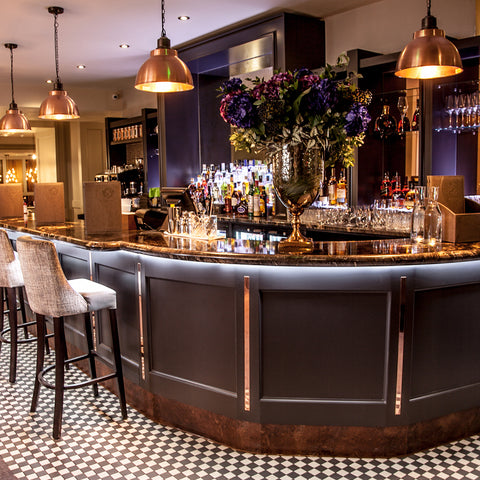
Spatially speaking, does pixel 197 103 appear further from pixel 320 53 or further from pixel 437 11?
pixel 437 11

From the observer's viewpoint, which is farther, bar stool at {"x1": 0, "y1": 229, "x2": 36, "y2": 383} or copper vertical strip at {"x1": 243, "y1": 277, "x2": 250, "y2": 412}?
bar stool at {"x1": 0, "y1": 229, "x2": 36, "y2": 383}

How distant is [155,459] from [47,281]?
3.67 feet

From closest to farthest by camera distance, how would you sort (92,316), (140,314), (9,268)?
(140,314) < (92,316) < (9,268)

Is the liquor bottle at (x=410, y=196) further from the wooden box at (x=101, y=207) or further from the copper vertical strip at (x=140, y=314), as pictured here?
the copper vertical strip at (x=140, y=314)

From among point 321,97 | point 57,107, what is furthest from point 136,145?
point 321,97

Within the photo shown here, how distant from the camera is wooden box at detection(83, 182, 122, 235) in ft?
13.1

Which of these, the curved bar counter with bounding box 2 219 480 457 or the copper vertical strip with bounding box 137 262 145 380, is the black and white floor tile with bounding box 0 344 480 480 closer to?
the curved bar counter with bounding box 2 219 480 457

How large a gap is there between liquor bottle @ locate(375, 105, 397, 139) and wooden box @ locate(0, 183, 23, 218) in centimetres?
372

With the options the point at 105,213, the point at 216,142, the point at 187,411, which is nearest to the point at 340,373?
the point at 187,411

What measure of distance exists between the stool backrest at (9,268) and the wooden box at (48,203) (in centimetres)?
108

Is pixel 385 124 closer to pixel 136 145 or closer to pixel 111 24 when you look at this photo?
pixel 111 24

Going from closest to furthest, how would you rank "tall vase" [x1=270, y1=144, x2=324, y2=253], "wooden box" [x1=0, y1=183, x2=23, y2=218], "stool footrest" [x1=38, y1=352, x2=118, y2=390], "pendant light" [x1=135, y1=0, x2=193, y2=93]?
"tall vase" [x1=270, y1=144, x2=324, y2=253] → "stool footrest" [x1=38, y1=352, x2=118, y2=390] → "pendant light" [x1=135, y1=0, x2=193, y2=93] → "wooden box" [x1=0, y1=183, x2=23, y2=218]

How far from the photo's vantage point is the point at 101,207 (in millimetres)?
4055

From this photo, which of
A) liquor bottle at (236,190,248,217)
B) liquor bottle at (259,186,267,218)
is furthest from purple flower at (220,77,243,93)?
liquor bottle at (236,190,248,217)
